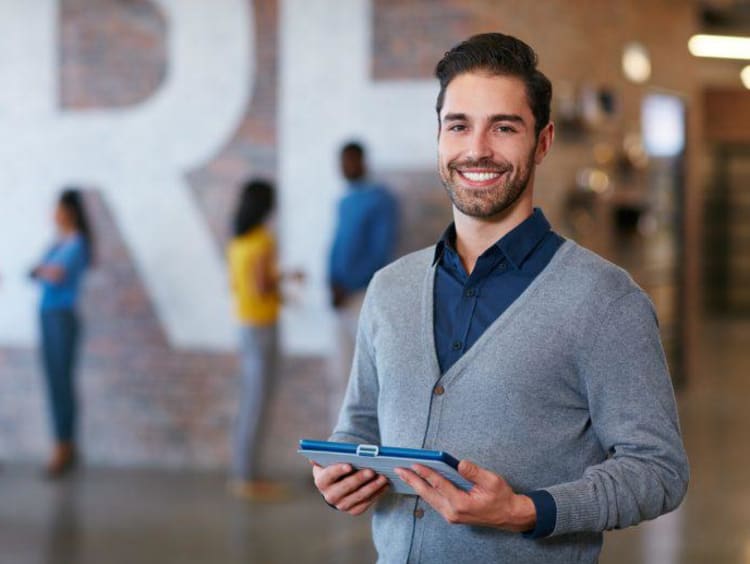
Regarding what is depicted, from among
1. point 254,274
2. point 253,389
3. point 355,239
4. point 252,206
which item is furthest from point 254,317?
point 355,239

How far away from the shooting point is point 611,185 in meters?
9.04

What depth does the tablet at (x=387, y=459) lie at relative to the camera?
6.30 ft

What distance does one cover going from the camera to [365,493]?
2.10 metres

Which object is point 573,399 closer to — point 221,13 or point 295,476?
point 295,476

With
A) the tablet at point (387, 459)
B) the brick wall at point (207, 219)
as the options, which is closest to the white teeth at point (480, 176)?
the tablet at point (387, 459)

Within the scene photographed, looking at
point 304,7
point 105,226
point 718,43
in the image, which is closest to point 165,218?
point 105,226

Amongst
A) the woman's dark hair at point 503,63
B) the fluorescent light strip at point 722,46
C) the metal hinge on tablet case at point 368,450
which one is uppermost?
the fluorescent light strip at point 722,46

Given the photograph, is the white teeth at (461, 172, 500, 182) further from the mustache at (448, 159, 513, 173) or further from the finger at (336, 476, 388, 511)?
the finger at (336, 476, 388, 511)

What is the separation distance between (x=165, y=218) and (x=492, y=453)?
5674mm

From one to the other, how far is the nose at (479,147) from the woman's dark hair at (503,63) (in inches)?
4.2

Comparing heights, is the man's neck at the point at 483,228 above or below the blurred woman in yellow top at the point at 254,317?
above

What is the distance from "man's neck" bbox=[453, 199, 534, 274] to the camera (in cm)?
222

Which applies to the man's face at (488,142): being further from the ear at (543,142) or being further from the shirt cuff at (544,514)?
the shirt cuff at (544,514)

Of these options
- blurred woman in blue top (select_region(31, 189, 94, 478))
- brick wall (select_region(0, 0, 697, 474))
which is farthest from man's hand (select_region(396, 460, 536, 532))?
blurred woman in blue top (select_region(31, 189, 94, 478))
